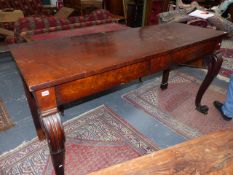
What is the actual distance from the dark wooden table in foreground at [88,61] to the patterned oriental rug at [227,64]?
4.44ft

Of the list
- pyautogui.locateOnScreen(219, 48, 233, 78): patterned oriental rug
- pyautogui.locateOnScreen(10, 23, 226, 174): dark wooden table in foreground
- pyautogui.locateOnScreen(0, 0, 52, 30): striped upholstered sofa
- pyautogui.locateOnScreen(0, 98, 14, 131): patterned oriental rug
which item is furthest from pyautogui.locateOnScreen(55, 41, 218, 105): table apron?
pyautogui.locateOnScreen(0, 0, 52, 30): striped upholstered sofa

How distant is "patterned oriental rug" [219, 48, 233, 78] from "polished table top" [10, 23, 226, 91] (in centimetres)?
139

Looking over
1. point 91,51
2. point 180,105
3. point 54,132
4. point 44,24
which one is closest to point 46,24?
point 44,24

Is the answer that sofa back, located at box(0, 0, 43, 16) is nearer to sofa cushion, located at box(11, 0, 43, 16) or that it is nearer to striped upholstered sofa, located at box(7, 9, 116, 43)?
sofa cushion, located at box(11, 0, 43, 16)

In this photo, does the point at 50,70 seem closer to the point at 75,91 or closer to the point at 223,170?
the point at 75,91

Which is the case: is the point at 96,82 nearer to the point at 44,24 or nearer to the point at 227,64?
the point at 44,24

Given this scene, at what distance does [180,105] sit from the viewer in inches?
87.0

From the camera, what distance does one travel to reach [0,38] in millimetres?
3678

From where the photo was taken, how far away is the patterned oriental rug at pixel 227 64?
2887 mm

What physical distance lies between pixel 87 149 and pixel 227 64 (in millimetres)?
2624

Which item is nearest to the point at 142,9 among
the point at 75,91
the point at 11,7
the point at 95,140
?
the point at 11,7

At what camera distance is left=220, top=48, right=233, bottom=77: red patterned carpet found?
290 cm

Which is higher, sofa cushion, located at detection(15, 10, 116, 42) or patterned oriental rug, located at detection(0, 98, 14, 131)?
sofa cushion, located at detection(15, 10, 116, 42)

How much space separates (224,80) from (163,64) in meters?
1.71
